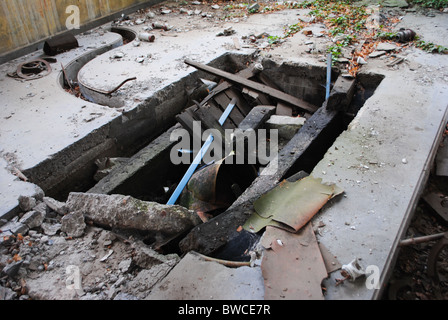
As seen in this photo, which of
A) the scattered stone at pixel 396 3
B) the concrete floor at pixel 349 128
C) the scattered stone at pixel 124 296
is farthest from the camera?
the scattered stone at pixel 396 3

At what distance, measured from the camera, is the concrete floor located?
91.7 inches

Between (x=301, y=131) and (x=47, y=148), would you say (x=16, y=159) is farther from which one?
(x=301, y=131)

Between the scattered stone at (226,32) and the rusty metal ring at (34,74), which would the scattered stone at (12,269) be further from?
the scattered stone at (226,32)

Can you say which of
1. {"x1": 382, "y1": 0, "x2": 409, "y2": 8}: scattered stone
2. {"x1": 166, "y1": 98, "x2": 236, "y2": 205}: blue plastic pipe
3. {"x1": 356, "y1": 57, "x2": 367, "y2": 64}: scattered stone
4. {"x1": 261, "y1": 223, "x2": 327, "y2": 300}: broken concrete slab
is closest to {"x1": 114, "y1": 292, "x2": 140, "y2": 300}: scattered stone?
{"x1": 261, "y1": 223, "x2": 327, "y2": 300}: broken concrete slab

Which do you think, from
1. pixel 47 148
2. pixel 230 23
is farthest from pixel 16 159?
pixel 230 23

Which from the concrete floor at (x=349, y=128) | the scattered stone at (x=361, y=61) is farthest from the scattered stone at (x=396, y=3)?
the scattered stone at (x=361, y=61)

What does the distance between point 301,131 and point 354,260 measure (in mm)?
1935

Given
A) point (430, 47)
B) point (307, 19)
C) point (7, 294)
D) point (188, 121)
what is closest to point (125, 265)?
point (7, 294)

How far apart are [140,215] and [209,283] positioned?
0.84 meters

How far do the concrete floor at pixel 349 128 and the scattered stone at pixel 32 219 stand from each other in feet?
0.59

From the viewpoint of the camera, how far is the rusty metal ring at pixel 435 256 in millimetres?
2184

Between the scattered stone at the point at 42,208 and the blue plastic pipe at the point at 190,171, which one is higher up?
the scattered stone at the point at 42,208

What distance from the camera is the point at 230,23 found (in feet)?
23.4

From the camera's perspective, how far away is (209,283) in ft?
6.74
